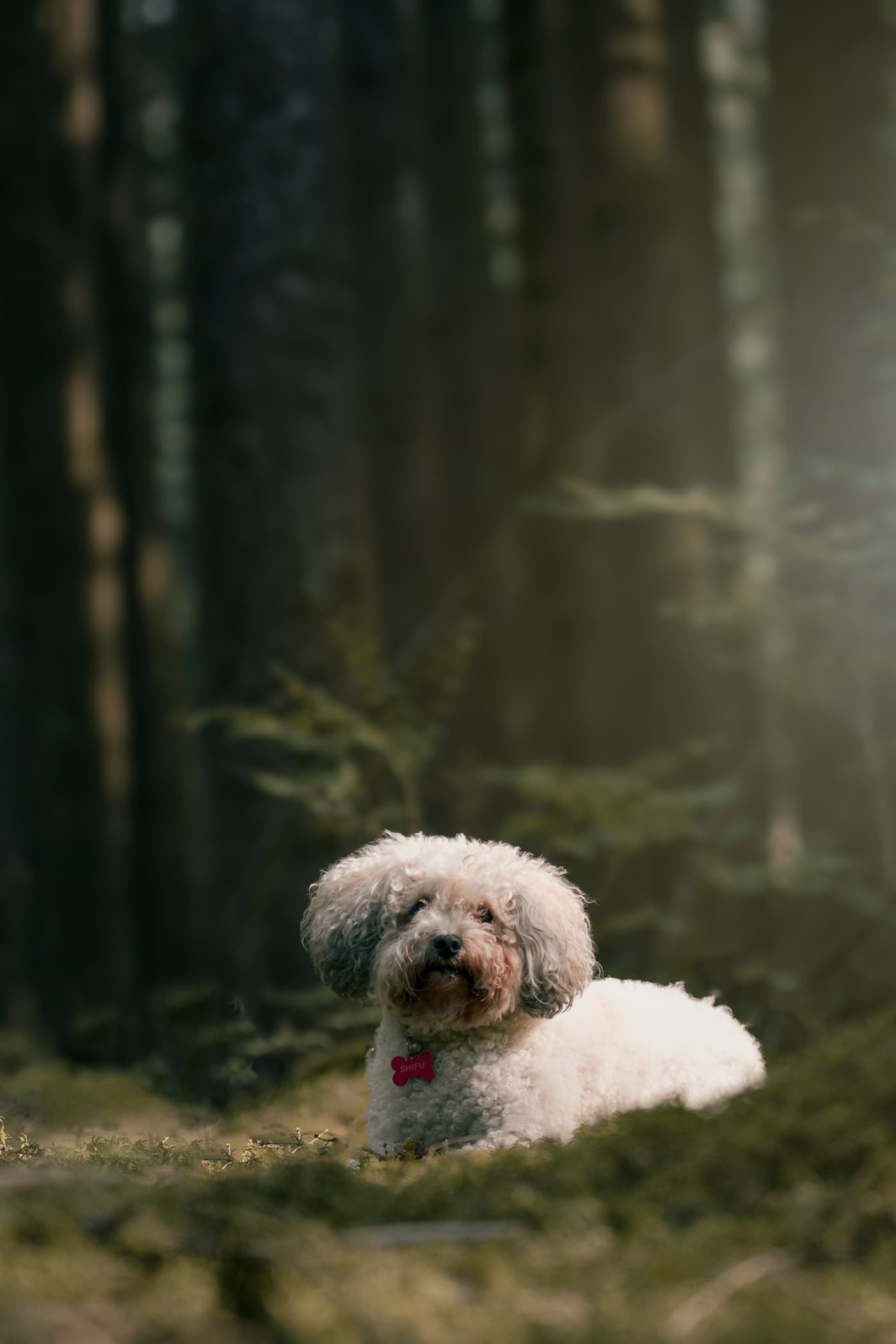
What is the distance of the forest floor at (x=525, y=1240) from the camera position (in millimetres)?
1324

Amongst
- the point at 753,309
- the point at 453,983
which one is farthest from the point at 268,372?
the point at 453,983

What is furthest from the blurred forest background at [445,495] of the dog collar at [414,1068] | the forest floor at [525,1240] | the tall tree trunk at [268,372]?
the forest floor at [525,1240]

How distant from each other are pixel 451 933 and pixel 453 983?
0.41 ft

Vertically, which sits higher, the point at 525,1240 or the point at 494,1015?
the point at 525,1240

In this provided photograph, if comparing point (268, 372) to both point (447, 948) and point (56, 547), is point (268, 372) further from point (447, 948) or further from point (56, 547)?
point (447, 948)

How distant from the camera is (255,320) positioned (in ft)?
20.4

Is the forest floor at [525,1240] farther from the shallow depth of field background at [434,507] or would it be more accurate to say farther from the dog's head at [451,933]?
the shallow depth of field background at [434,507]

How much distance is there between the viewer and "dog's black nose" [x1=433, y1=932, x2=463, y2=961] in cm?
286

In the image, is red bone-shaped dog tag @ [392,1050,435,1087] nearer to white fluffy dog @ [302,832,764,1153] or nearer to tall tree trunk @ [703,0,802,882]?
white fluffy dog @ [302,832,764,1153]

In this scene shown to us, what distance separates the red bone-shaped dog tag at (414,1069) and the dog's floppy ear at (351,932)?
22cm

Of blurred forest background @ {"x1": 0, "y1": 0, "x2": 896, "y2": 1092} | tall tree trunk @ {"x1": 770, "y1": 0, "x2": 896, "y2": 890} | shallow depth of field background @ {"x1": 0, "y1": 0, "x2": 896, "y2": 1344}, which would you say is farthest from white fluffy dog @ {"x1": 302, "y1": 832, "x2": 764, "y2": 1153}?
tall tree trunk @ {"x1": 770, "y1": 0, "x2": 896, "y2": 890}

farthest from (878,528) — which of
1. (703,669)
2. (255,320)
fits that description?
(255,320)

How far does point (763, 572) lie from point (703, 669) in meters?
0.65

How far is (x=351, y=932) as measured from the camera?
3.12m
